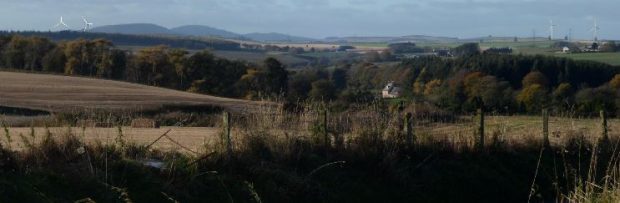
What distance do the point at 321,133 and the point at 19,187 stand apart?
27.1ft

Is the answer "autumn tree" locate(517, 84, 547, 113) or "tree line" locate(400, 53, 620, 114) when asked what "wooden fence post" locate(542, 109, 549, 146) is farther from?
"tree line" locate(400, 53, 620, 114)

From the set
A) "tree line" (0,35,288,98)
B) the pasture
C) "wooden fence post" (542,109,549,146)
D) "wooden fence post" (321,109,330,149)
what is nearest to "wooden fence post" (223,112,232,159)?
the pasture

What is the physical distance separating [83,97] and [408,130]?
3503 centimetres

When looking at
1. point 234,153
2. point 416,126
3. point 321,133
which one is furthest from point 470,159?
point 234,153

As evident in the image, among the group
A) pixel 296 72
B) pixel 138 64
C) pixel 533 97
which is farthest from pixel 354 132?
pixel 138 64

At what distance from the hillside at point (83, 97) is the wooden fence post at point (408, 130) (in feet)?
68.6

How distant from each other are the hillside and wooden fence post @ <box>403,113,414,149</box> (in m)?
20.9

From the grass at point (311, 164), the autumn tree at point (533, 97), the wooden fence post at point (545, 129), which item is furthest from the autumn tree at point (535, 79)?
the wooden fence post at point (545, 129)

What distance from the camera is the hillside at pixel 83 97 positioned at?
153 ft

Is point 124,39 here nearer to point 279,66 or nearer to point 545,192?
point 279,66

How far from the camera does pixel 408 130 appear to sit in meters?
22.1

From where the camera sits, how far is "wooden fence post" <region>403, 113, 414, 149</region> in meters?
21.9

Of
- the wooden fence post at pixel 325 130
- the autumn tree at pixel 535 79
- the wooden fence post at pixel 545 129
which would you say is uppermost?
the wooden fence post at pixel 325 130

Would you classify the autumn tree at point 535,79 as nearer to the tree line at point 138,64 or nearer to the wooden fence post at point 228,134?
the tree line at point 138,64
